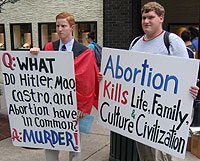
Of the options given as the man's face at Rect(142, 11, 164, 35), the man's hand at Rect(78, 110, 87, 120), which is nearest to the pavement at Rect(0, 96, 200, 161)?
the man's hand at Rect(78, 110, 87, 120)

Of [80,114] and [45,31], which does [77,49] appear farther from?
[45,31]

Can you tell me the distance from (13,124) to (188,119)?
1877mm

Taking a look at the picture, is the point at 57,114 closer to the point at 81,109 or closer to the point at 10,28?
the point at 81,109

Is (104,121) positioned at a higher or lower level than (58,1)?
lower

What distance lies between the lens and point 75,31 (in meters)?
11.2

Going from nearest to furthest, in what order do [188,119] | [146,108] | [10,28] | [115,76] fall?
[188,119] → [146,108] → [115,76] → [10,28]

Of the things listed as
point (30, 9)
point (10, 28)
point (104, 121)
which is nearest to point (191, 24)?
point (30, 9)

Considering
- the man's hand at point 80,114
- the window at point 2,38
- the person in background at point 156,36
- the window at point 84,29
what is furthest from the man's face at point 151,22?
the window at point 2,38

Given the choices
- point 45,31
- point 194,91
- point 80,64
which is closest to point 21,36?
point 45,31

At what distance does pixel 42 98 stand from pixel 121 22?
12.7ft

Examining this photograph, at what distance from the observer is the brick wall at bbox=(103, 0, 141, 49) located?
6922 mm

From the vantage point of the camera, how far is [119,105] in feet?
11.0

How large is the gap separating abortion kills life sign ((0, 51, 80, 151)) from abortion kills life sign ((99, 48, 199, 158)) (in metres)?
0.36

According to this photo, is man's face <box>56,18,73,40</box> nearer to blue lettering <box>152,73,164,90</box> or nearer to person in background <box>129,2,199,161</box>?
person in background <box>129,2,199,161</box>
